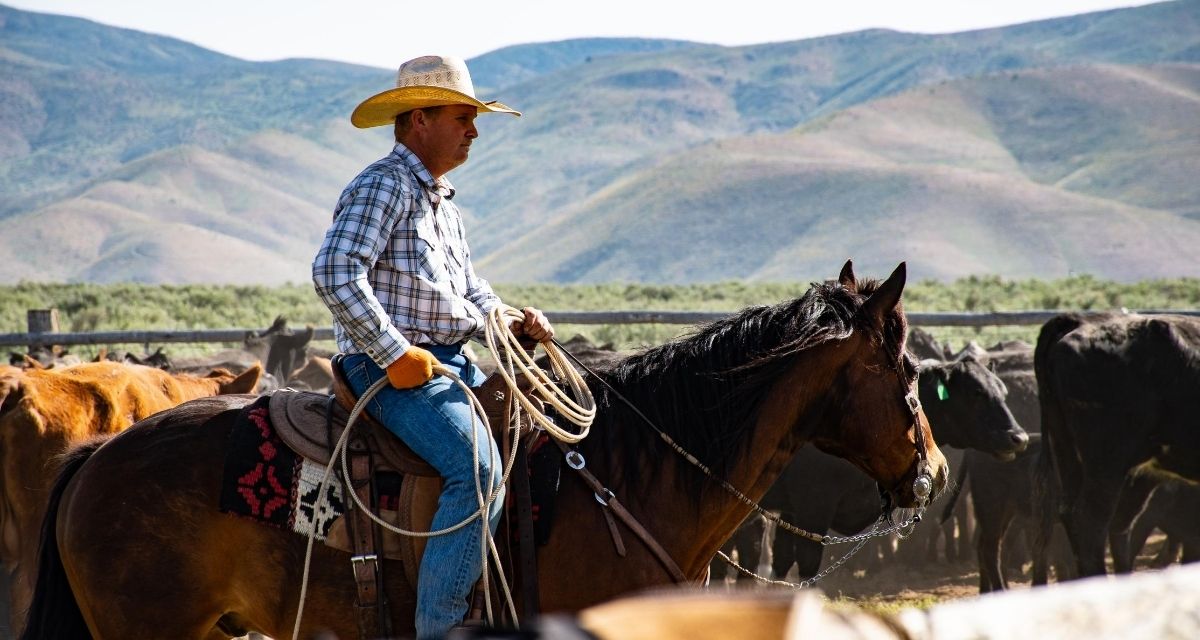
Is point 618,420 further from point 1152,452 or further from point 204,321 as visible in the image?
point 204,321

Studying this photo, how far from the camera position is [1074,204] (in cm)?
11300

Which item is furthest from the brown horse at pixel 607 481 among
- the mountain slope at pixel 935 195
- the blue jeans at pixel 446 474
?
the mountain slope at pixel 935 195

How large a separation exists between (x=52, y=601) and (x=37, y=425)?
3.03m

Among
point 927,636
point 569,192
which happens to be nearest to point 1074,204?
point 569,192

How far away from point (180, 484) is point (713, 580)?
546 centimetres

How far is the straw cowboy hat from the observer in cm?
402

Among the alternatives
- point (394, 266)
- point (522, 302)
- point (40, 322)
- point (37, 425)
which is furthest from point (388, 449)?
point (522, 302)

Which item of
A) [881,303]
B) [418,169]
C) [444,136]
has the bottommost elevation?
[881,303]

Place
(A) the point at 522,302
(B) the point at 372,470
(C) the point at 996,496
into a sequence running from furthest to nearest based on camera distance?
1. (A) the point at 522,302
2. (C) the point at 996,496
3. (B) the point at 372,470

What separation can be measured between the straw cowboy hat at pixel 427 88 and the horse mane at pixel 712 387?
44.2 inches

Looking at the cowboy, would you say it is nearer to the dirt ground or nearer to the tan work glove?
the tan work glove

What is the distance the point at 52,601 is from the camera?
13.0ft

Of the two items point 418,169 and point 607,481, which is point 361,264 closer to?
point 418,169

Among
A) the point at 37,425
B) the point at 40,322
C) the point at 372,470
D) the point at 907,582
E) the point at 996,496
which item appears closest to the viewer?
the point at 372,470
